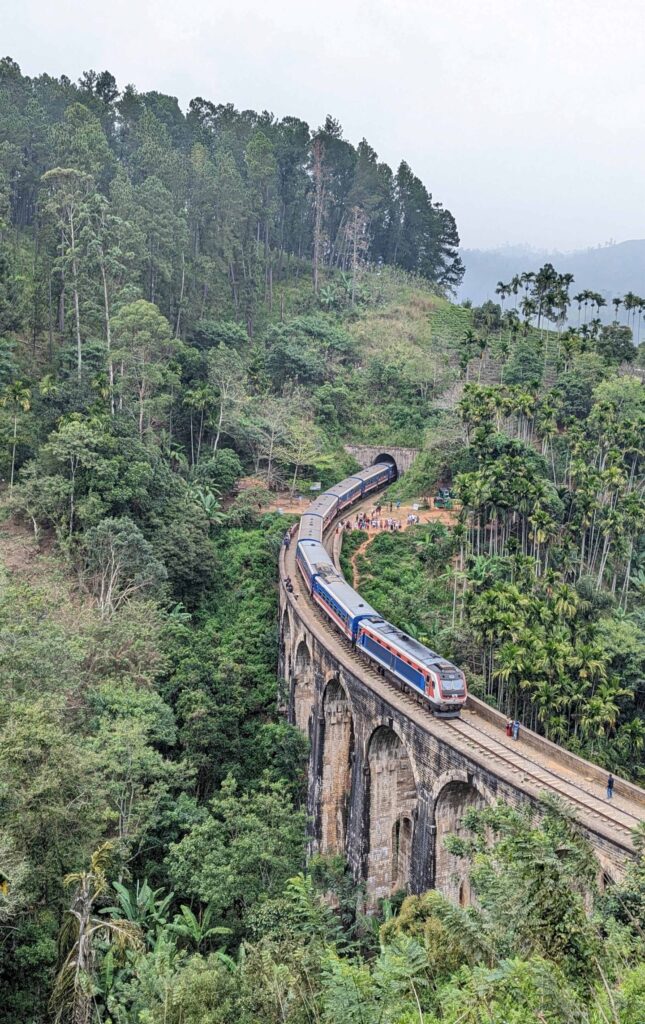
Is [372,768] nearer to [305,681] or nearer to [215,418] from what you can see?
[305,681]

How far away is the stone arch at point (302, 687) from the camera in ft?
122

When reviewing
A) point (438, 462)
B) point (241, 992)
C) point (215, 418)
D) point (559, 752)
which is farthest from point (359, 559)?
point (241, 992)

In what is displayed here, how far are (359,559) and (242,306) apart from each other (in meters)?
37.2

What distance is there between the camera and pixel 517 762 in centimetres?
2441

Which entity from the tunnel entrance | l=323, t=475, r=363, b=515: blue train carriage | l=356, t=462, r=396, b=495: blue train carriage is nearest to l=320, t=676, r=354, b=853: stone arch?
l=323, t=475, r=363, b=515: blue train carriage

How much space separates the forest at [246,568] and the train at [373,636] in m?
4.14

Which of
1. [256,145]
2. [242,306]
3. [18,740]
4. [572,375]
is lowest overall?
[18,740]

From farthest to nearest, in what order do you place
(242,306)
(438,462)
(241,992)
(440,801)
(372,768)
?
(242,306) → (438,462) → (372,768) → (440,801) → (241,992)

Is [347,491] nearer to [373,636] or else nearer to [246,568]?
[246,568]

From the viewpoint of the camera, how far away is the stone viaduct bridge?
2241 centimetres

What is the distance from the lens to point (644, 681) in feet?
125

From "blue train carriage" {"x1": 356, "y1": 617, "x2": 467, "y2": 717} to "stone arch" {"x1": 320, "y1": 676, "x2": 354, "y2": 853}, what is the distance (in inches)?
129

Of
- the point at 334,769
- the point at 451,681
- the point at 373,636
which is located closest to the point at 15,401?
the point at 373,636

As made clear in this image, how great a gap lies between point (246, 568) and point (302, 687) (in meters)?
13.0
